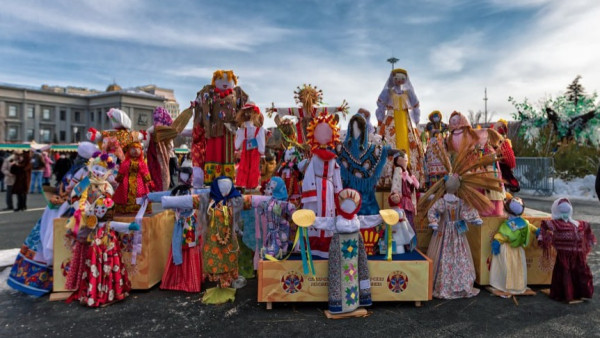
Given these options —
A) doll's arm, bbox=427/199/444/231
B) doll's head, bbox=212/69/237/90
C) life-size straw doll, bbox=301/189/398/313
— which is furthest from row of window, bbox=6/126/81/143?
doll's arm, bbox=427/199/444/231

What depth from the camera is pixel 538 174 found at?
50.1ft

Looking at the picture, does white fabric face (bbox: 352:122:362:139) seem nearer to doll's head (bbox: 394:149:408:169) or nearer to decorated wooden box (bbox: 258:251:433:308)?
doll's head (bbox: 394:149:408:169)

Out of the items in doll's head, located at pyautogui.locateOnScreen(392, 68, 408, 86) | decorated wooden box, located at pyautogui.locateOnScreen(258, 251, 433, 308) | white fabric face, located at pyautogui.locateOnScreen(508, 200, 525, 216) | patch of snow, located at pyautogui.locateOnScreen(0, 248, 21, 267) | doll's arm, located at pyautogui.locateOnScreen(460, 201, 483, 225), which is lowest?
patch of snow, located at pyautogui.locateOnScreen(0, 248, 21, 267)

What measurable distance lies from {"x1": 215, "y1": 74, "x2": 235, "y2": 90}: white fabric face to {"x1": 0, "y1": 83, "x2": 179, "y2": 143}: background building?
48318 mm

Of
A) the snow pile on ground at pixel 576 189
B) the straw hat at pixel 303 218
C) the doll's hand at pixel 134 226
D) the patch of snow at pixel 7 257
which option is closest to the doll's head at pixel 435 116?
the straw hat at pixel 303 218

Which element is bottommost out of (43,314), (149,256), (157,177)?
(43,314)

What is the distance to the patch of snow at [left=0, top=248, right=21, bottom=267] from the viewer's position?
6120 mm

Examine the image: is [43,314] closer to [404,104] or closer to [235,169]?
[235,169]

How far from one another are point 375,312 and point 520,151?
1681cm

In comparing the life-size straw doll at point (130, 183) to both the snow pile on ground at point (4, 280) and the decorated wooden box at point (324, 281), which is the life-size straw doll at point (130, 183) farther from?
the decorated wooden box at point (324, 281)

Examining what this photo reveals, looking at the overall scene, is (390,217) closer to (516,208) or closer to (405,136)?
(516,208)

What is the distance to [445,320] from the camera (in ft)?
13.2

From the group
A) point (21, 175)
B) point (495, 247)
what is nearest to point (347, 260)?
point (495, 247)

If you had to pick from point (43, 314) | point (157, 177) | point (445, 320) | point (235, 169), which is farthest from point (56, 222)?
point (445, 320)
